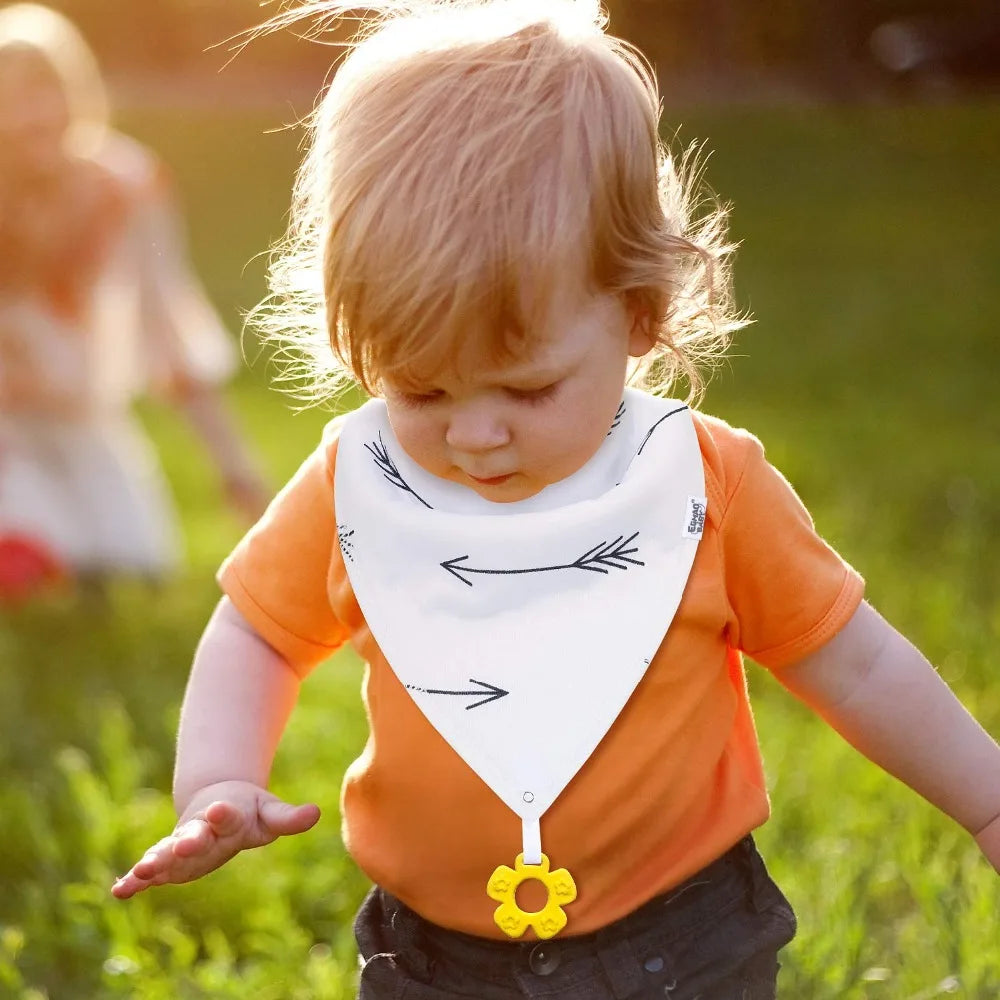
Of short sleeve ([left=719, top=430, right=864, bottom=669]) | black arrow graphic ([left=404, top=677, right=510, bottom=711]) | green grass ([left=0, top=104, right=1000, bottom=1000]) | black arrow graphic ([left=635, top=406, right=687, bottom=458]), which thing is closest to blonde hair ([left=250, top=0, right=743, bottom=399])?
black arrow graphic ([left=635, top=406, right=687, bottom=458])

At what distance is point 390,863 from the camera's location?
73.3 inches

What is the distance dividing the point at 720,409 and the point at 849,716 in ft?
15.5

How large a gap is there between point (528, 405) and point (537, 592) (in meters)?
0.25

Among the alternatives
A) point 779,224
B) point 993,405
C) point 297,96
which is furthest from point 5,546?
point 297,96

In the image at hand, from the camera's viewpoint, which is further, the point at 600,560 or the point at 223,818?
the point at 600,560

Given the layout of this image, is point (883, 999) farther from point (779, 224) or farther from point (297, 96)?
point (297, 96)

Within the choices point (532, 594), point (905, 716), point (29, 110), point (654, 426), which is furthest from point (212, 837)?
point (29, 110)

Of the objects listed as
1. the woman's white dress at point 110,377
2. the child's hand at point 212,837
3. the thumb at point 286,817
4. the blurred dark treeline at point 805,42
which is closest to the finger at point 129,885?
the child's hand at point 212,837

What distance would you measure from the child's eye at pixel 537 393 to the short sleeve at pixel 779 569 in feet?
0.91

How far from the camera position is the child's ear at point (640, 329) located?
176 centimetres

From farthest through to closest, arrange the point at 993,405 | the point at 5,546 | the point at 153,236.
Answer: the point at 993,405 < the point at 153,236 < the point at 5,546

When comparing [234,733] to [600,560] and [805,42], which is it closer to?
[600,560]

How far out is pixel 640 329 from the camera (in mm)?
1800

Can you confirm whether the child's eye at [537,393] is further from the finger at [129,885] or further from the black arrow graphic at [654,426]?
the finger at [129,885]
